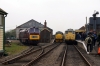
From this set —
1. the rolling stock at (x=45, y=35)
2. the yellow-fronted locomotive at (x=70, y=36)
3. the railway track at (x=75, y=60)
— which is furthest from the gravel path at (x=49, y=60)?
the rolling stock at (x=45, y=35)

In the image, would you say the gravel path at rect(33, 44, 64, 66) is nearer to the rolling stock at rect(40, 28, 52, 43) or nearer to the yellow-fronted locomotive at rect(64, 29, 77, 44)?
the yellow-fronted locomotive at rect(64, 29, 77, 44)

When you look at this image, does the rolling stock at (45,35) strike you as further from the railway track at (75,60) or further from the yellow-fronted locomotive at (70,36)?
the railway track at (75,60)

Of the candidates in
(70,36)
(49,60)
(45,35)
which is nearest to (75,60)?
(49,60)

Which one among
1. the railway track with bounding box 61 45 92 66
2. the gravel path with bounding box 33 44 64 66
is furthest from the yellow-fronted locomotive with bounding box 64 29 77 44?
the gravel path with bounding box 33 44 64 66

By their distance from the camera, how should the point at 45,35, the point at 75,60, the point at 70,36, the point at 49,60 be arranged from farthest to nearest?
the point at 45,35, the point at 70,36, the point at 75,60, the point at 49,60

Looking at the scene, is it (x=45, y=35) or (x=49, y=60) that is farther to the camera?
(x=45, y=35)

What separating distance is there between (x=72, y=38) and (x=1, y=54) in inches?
1189

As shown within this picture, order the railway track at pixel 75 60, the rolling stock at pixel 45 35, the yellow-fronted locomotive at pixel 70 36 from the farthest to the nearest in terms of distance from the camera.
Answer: the rolling stock at pixel 45 35, the yellow-fronted locomotive at pixel 70 36, the railway track at pixel 75 60

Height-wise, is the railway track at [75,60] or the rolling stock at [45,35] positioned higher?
the rolling stock at [45,35]

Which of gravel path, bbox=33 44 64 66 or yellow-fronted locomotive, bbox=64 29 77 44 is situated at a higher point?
yellow-fronted locomotive, bbox=64 29 77 44

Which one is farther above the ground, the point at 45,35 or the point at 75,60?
the point at 45,35

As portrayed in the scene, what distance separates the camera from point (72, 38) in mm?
48219

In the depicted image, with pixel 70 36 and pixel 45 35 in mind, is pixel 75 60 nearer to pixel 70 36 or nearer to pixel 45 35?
pixel 70 36

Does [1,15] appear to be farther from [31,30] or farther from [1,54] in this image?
[31,30]
